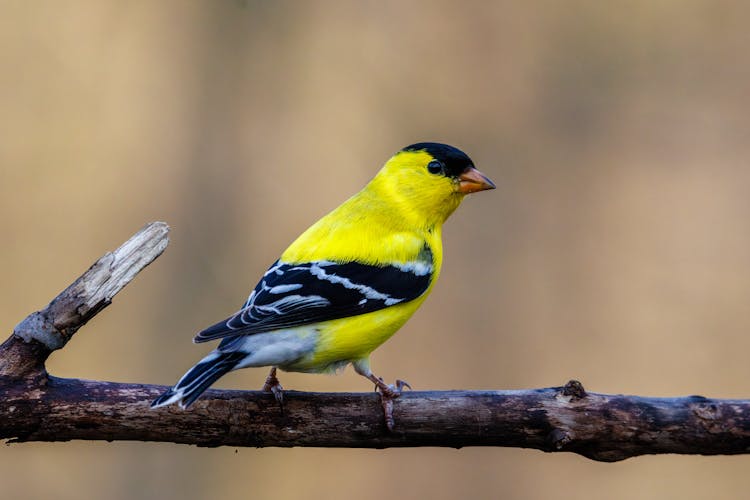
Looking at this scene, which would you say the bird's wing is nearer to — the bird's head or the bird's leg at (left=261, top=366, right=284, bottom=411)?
the bird's leg at (left=261, top=366, right=284, bottom=411)

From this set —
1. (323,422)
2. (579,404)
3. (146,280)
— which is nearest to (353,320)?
(323,422)

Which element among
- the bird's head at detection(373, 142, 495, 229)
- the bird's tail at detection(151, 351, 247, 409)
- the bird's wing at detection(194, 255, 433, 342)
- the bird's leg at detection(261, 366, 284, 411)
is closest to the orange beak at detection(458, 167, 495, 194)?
the bird's head at detection(373, 142, 495, 229)

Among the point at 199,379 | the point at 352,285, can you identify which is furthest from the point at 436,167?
the point at 199,379

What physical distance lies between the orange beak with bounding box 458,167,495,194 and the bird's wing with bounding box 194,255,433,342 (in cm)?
56

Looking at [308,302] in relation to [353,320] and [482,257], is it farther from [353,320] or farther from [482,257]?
[482,257]

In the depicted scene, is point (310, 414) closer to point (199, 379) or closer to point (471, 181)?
point (199, 379)

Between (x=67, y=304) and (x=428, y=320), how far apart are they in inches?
132

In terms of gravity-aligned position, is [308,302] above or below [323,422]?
above

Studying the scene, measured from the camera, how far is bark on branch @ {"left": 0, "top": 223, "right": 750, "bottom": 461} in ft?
9.41

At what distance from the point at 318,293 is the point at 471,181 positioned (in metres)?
1.06

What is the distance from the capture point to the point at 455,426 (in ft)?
9.92

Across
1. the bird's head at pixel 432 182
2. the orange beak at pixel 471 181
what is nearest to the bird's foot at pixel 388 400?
the bird's head at pixel 432 182

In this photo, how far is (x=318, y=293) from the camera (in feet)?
10.8

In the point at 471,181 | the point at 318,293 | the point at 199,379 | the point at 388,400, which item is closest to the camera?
the point at 199,379
